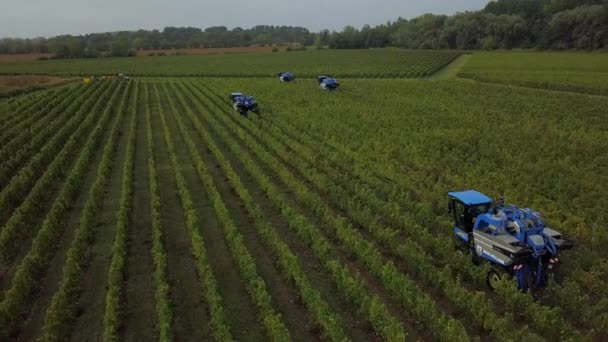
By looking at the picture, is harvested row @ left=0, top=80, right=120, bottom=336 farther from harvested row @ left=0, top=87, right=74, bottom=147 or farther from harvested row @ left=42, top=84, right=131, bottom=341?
harvested row @ left=0, top=87, right=74, bottom=147

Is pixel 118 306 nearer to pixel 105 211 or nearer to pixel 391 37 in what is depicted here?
pixel 105 211

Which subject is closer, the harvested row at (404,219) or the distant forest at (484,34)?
the harvested row at (404,219)

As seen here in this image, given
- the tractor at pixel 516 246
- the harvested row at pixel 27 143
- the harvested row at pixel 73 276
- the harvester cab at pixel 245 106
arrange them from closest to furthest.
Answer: the harvested row at pixel 73 276 < the tractor at pixel 516 246 < the harvested row at pixel 27 143 < the harvester cab at pixel 245 106

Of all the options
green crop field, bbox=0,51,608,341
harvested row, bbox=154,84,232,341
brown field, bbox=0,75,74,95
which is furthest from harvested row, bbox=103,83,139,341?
brown field, bbox=0,75,74,95

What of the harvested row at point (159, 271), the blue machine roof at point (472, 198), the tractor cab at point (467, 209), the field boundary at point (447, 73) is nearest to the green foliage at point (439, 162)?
the tractor cab at point (467, 209)

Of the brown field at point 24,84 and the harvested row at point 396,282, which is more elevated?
the brown field at point 24,84

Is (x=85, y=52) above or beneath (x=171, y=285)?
above

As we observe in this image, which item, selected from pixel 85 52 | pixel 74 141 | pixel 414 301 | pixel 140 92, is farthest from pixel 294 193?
pixel 85 52

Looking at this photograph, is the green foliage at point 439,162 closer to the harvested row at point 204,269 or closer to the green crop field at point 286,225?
the green crop field at point 286,225
